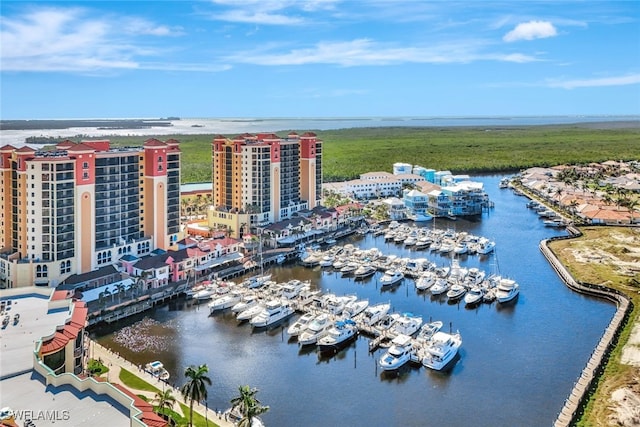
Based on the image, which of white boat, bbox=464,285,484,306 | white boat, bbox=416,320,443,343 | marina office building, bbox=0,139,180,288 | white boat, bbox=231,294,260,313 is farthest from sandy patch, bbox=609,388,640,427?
marina office building, bbox=0,139,180,288

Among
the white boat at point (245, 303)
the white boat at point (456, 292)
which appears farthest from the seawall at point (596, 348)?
the white boat at point (245, 303)

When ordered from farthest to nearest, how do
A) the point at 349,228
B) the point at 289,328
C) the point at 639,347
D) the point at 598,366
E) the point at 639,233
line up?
the point at 349,228, the point at 639,233, the point at 289,328, the point at 639,347, the point at 598,366

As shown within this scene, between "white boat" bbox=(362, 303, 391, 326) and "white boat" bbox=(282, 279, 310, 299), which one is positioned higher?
"white boat" bbox=(282, 279, 310, 299)

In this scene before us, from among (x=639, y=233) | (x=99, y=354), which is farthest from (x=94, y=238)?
(x=639, y=233)

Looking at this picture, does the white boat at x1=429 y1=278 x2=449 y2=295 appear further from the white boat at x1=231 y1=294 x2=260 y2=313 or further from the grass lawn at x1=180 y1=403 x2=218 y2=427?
the grass lawn at x1=180 y1=403 x2=218 y2=427

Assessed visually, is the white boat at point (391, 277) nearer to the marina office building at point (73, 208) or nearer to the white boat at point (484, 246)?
the white boat at point (484, 246)

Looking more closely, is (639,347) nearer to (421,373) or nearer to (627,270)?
(421,373)
